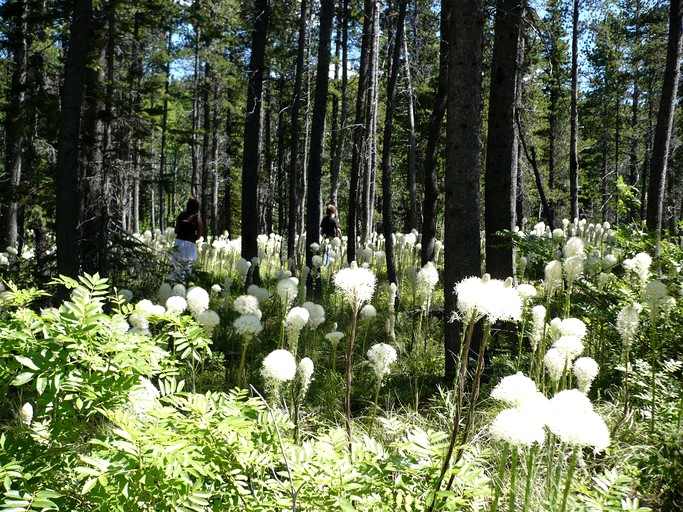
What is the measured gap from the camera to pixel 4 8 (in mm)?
9352

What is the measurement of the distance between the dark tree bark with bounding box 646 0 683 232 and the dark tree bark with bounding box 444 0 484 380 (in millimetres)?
6534

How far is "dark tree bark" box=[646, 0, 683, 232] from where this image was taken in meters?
9.55

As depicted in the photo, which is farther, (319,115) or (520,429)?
(319,115)

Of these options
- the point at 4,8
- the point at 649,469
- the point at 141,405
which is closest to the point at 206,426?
the point at 141,405

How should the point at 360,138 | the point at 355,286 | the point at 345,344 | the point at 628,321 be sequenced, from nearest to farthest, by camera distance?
the point at 355,286
the point at 628,321
the point at 345,344
the point at 360,138

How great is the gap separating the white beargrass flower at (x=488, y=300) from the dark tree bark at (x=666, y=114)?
9345mm

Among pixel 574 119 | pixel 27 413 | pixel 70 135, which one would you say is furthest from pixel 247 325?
pixel 574 119

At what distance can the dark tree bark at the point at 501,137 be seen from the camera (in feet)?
18.7

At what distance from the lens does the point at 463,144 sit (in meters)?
4.85

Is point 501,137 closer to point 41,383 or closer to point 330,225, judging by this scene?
point 41,383

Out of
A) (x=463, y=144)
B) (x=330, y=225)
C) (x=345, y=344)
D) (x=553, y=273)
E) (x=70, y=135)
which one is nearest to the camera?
(x=553, y=273)

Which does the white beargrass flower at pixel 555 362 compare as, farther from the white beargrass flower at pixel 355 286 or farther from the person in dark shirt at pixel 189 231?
the person in dark shirt at pixel 189 231

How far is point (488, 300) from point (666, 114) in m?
10.2

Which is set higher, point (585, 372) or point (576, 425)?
point (576, 425)
